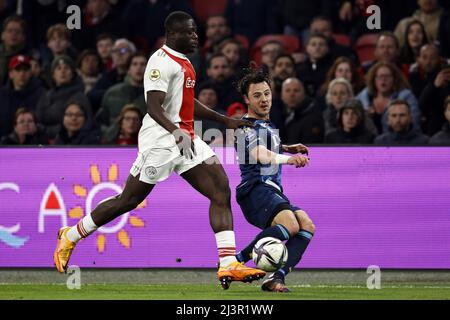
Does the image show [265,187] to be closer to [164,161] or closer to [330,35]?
[164,161]

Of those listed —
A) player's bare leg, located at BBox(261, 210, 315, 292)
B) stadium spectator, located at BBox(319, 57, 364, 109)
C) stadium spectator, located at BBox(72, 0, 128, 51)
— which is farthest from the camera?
stadium spectator, located at BBox(72, 0, 128, 51)

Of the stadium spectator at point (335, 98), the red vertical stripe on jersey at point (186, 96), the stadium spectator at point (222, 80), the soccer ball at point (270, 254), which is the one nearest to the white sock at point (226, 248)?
the soccer ball at point (270, 254)

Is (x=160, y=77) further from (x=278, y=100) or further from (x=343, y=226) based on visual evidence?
(x=278, y=100)

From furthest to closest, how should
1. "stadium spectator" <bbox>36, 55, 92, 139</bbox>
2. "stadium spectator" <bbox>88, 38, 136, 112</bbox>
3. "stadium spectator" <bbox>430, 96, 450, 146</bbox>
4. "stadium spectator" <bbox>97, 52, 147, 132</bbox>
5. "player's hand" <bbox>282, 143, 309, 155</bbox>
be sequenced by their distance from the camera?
"stadium spectator" <bbox>88, 38, 136, 112</bbox>
"stadium spectator" <bbox>97, 52, 147, 132</bbox>
"stadium spectator" <bbox>36, 55, 92, 139</bbox>
"stadium spectator" <bbox>430, 96, 450, 146</bbox>
"player's hand" <bbox>282, 143, 309, 155</bbox>

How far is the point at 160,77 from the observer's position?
976cm

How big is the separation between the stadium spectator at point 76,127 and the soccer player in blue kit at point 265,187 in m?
4.01

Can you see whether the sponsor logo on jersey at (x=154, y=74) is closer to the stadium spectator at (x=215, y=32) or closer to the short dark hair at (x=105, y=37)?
the stadium spectator at (x=215, y=32)

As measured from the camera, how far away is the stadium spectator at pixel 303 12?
656 inches

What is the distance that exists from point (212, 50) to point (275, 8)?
4.26ft

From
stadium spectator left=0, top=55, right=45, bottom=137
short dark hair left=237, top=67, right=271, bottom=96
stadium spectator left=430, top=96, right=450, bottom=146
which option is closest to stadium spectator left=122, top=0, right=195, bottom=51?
stadium spectator left=0, top=55, right=45, bottom=137

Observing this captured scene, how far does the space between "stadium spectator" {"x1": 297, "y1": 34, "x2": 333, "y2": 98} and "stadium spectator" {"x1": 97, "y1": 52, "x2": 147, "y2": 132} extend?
2.02m

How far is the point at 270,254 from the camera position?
9789 millimetres

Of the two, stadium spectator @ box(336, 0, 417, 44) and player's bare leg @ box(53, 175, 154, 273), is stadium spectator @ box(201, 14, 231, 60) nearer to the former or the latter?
stadium spectator @ box(336, 0, 417, 44)

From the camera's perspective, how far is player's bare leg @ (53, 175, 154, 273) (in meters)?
9.98
